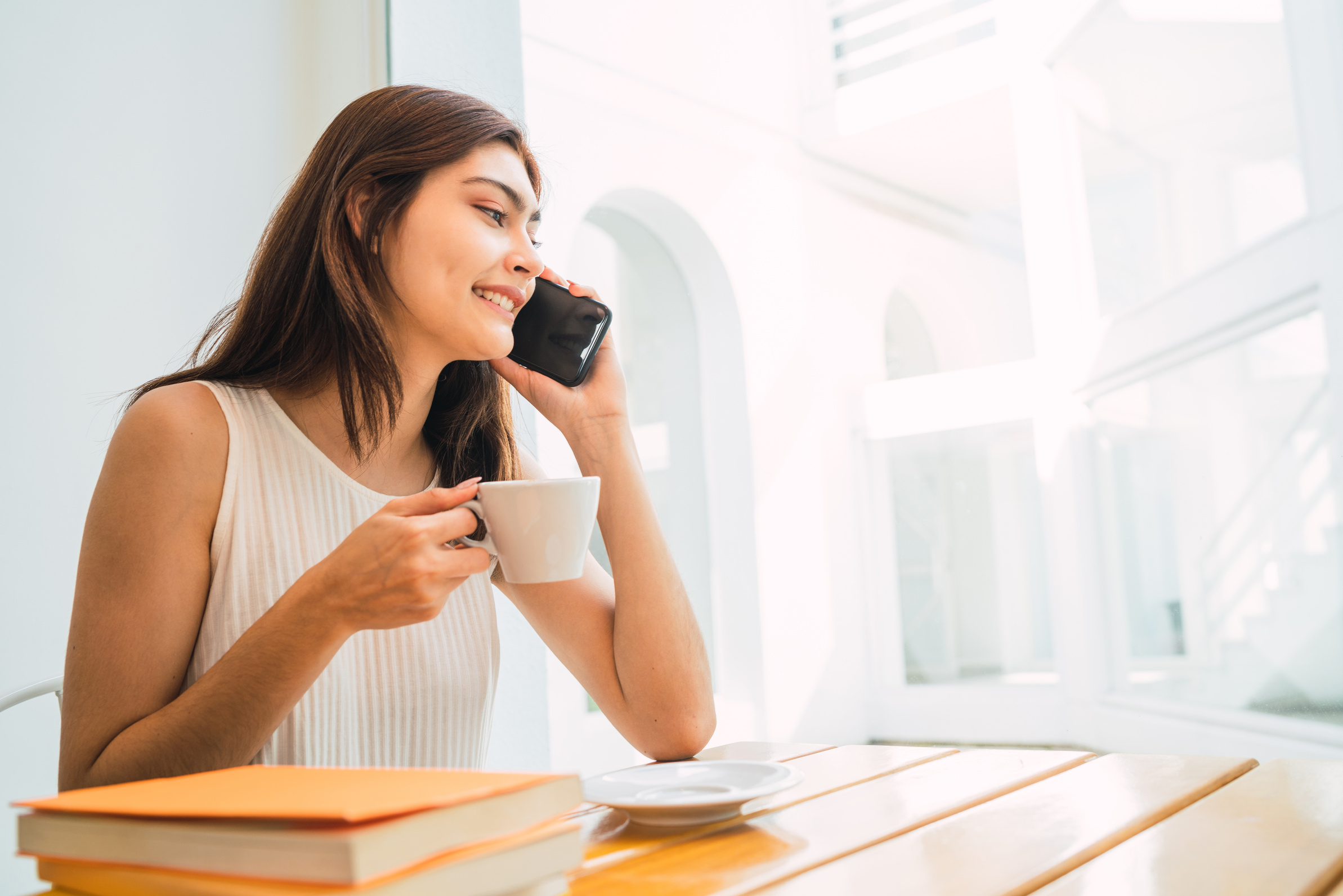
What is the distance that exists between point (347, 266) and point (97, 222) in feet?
2.82

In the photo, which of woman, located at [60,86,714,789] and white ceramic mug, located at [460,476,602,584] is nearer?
white ceramic mug, located at [460,476,602,584]

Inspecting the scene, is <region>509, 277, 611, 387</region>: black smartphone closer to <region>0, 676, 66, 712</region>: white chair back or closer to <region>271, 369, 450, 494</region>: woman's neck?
<region>271, 369, 450, 494</region>: woman's neck

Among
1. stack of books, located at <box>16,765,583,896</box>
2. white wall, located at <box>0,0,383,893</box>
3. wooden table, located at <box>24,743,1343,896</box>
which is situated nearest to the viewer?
stack of books, located at <box>16,765,583,896</box>

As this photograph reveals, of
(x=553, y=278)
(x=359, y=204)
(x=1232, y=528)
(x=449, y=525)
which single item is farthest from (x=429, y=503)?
(x=1232, y=528)

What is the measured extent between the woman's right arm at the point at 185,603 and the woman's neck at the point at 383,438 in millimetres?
129

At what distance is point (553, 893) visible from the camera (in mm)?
477

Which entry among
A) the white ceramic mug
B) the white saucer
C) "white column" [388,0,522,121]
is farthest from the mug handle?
"white column" [388,0,522,121]

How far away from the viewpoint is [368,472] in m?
1.12

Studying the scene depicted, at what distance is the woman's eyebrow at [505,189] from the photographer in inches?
43.2

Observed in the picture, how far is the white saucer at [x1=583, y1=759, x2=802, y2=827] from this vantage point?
2.10 ft

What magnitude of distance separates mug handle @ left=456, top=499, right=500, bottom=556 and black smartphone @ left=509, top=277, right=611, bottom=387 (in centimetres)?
53

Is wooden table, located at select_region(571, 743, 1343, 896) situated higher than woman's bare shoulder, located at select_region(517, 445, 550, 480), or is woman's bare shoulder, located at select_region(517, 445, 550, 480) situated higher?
woman's bare shoulder, located at select_region(517, 445, 550, 480)

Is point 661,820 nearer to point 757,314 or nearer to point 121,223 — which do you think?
point 121,223

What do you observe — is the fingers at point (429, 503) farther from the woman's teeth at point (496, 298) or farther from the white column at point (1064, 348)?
the white column at point (1064, 348)
